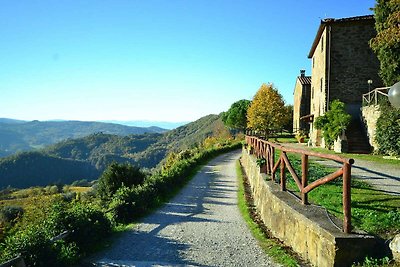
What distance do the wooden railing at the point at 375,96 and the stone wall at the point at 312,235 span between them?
1445 centimetres

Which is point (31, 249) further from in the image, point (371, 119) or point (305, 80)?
point (305, 80)

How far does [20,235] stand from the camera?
21.3ft

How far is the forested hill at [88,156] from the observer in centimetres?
11544

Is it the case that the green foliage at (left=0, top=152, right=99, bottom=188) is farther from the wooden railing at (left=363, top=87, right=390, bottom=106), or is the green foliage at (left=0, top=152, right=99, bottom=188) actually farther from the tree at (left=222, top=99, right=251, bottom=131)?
the wooden railing at (left=363, top=87, right=390, bottom=106)

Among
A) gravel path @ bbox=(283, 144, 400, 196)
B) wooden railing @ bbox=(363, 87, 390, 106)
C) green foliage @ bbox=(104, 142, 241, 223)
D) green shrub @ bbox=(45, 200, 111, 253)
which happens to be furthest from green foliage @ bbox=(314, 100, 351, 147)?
green shrub @ bbox=(45, 200, 111, 253)

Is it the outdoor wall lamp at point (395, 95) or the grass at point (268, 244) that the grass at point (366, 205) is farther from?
the outdoor wall lamp at point (395, 95)

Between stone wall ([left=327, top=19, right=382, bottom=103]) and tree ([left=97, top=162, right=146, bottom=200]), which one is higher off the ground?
stone wall ([left=327, top=19, right=382, bottom=103])

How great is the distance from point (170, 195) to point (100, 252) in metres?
8.04

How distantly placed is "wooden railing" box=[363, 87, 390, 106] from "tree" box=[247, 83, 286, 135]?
675 inches

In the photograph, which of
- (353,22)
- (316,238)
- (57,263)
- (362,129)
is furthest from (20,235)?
(353,22)

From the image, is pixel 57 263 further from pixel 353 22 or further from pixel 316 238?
pixel 353 22

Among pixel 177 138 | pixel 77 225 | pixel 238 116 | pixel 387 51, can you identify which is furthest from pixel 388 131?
pixel 177 138

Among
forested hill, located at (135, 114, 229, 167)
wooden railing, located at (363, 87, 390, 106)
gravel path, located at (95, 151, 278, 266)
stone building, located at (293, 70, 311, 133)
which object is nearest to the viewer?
gravel path, located at (95, 151, 278, 266)

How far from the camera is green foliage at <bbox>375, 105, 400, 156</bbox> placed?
56.6 feet
